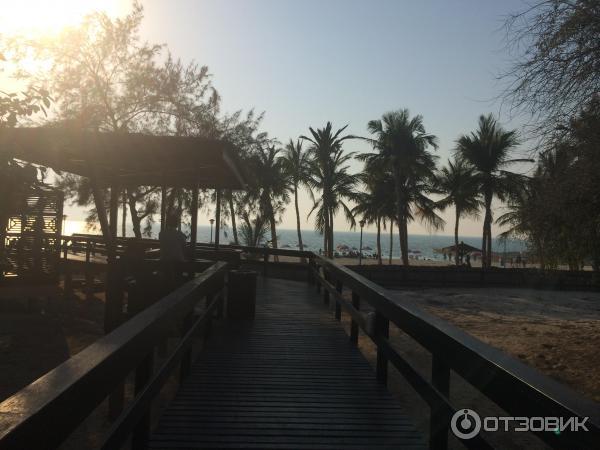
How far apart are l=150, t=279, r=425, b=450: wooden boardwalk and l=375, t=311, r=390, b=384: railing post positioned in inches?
4.5

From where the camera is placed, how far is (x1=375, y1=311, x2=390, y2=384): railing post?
16.6 feet

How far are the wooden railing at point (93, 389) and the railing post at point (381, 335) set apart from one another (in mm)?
2066

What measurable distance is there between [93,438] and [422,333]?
12.7 ft

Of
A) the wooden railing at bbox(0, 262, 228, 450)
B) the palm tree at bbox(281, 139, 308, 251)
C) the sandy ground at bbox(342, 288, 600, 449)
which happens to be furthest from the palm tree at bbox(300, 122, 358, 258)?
the wooden railing at bbox(0, 262, 228, 450)

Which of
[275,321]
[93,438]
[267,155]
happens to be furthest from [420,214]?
[93,438]

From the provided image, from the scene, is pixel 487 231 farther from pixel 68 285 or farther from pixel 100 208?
pixel 100 208

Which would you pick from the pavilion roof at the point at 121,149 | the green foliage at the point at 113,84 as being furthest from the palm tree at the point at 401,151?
the pavilion roof at the point at 121,149

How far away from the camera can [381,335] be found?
506 centimetres

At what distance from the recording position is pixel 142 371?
3.42 m

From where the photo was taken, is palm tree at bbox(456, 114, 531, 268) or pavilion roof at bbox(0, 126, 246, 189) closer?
pavilion roof at bbox(0, 126, 246, 189)

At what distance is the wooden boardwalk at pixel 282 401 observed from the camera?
12.1ft

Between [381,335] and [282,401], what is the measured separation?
1.23m

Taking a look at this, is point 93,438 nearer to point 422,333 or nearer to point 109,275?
point 109,275

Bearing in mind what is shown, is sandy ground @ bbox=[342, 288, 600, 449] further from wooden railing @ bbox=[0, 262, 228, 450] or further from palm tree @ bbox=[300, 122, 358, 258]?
palm tree @ bbox=[300, 122, 358, 258]
